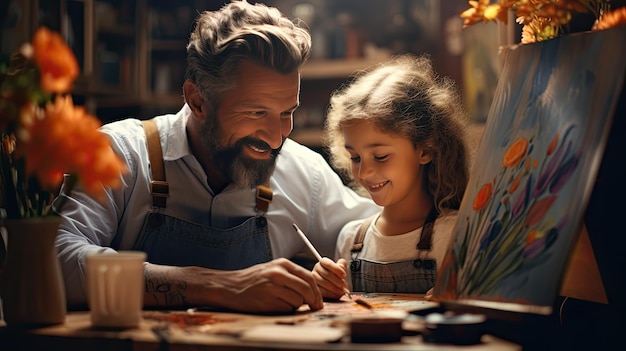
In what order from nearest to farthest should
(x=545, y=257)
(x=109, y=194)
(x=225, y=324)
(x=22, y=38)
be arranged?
(x=545, y=257) < (x=225, y=324) < (x=109, y=194) < (x=22, y=38)

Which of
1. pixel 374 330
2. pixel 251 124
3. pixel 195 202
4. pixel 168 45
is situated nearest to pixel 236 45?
pixel 251 124

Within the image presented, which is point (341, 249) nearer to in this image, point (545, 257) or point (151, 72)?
point (545, 257)

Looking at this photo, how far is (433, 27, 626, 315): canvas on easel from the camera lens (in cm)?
137

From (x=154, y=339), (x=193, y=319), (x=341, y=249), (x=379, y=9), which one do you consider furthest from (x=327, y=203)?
(x=379, y=9)

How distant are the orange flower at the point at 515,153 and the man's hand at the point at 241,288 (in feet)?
1.54

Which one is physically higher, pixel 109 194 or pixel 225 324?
pixel 109 194

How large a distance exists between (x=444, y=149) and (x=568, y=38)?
2.66ft

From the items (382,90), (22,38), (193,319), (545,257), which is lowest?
(193,319)

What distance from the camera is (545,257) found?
1.36m

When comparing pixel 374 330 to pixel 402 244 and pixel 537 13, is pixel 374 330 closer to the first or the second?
pixel 537 13

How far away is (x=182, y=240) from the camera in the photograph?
2.22m

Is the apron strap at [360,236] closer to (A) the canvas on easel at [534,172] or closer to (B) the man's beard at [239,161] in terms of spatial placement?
Result: (B) the man's beard at [239,161]

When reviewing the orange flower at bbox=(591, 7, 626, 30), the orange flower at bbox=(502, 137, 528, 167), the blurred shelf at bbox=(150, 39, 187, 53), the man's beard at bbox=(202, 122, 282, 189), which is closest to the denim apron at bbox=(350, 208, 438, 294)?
the man's beard at bbox=(202, 122, 282, 189)

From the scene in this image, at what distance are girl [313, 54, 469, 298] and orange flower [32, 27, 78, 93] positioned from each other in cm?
104
